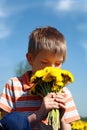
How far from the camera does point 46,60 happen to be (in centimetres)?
431

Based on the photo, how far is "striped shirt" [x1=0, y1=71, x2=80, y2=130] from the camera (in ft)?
14.3

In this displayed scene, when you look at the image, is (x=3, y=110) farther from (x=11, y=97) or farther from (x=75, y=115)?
(x=75, y=115)

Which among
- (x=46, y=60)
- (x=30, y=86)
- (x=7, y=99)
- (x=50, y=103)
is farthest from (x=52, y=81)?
(x=7, y=99)

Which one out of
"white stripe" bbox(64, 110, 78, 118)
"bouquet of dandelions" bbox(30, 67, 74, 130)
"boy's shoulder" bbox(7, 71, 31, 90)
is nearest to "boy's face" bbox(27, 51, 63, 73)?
"boy's shoulder" bbox(7, 71, 31, 90)

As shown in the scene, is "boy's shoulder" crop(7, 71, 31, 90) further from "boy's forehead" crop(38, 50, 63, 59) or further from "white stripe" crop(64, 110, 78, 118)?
"white stripe" crop(64, 110, 78, 118)

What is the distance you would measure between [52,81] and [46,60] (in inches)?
11.6

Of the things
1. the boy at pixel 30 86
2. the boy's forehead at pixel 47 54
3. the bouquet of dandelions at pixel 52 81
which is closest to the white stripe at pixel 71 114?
the boy at pixel 30 86

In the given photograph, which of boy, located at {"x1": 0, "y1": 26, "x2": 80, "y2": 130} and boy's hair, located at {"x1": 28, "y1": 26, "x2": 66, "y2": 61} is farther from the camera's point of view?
boy's hair, located at {"x1": 28, "y1": 26, "x2": 66, "y2": 61}

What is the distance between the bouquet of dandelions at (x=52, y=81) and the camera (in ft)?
13.2

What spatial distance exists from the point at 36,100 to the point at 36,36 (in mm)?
570

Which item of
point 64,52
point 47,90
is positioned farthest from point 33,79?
point 64,52

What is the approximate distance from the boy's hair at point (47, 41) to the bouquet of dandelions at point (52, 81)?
35cm

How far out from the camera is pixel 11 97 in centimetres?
441

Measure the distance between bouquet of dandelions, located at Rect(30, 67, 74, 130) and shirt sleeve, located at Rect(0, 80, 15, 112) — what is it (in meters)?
0.35
